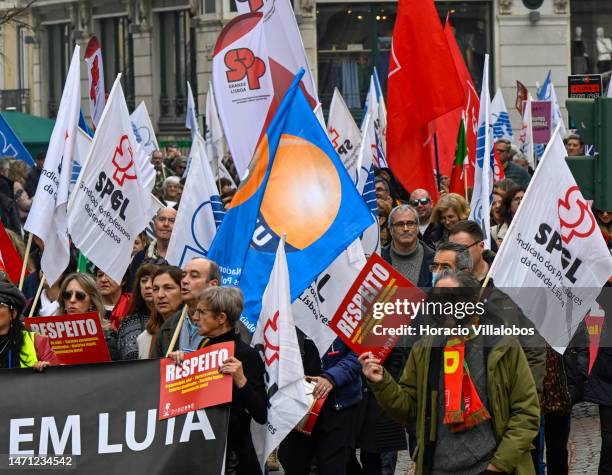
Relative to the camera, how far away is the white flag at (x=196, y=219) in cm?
1092

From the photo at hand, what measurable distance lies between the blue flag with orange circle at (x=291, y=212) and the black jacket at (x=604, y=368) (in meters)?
1.47

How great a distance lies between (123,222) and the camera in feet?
34.2

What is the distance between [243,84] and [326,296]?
3.87m

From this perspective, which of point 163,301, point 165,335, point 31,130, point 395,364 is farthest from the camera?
point 31,130

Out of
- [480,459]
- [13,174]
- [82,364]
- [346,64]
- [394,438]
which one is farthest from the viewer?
[346,64]

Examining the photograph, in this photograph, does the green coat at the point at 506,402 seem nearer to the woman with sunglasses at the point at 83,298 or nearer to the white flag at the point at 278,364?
the white flag at the point at 278,364

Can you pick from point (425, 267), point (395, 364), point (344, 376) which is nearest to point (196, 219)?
point (425, 267)

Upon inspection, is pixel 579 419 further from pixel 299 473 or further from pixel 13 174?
pixel 13 174

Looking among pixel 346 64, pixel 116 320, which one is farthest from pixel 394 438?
pixel 346 64

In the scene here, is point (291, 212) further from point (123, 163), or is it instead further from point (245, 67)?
point (245, 67)

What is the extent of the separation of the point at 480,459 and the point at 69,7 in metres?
36.1

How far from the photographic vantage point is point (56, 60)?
4381cm

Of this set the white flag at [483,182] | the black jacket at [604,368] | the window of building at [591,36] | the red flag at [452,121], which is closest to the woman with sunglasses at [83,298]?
the black jacket at [604,368]

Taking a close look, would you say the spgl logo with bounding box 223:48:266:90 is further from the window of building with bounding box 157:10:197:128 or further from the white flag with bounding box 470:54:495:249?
the window of building with bounding box 157:10:197:128
